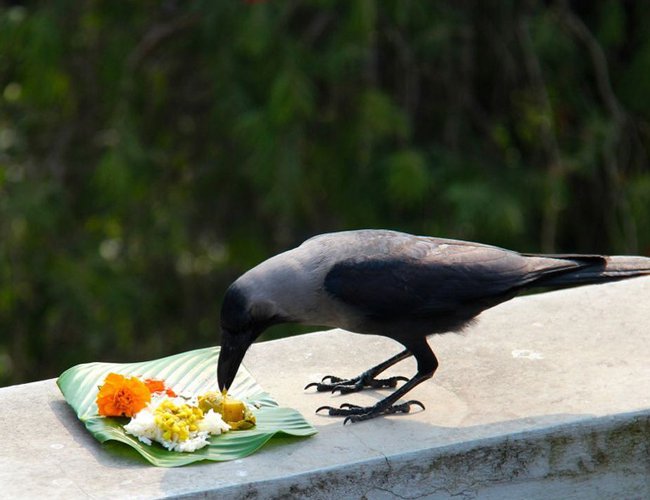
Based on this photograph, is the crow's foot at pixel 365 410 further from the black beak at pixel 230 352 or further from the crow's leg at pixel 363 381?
the black beak at pixel 230 352

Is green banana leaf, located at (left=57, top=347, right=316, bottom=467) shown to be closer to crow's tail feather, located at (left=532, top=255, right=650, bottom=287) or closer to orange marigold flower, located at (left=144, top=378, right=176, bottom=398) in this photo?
orange marigold flower, located at (left=144, top=378, right=176, bottom=398)

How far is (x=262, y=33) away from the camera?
6.43m

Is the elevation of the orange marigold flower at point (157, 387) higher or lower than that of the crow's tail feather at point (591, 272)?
lower

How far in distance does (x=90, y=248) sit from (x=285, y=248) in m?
1.15

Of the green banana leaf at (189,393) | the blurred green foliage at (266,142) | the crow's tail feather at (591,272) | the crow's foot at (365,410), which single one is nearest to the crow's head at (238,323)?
the green banana leaf at (189,393)

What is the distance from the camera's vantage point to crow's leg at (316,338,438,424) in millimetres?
4441

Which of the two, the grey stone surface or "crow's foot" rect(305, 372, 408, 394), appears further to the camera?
"crow's foot" rect(305, 372, 408, 394)

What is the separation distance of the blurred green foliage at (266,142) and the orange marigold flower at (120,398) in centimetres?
251

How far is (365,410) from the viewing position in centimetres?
446

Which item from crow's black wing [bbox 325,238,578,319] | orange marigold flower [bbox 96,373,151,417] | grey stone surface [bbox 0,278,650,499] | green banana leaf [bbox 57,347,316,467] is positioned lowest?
Result: grey stone surface [bbox 0,278,650,499]

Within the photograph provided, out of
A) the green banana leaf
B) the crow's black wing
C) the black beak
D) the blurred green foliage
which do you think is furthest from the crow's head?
the blurred green foliage

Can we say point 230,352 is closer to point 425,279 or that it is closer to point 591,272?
point 425,279

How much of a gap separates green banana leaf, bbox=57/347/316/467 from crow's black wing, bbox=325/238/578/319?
0.48 m

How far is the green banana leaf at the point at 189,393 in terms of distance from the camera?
13.5 ft
